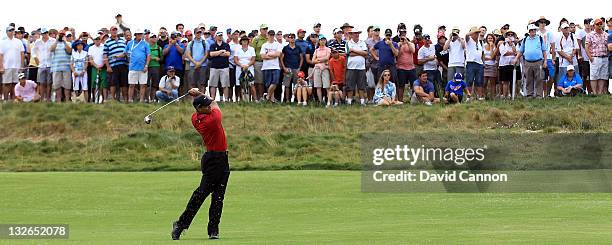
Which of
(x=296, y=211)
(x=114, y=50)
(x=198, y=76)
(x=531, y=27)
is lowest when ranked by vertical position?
(x=296, y=211)

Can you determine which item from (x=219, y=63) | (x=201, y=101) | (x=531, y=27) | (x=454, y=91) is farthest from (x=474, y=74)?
(x=201, y=101)

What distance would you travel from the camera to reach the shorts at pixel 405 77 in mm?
36375

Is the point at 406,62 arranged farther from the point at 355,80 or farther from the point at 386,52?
the point at 355,80

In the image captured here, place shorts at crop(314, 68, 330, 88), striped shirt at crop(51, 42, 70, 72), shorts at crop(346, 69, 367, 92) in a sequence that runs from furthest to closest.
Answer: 1. striped shirt at crop(51, 42, 70, 72)
2. shorts at crop(314, 68, 330, 88)
3. shorts at crop(346, 69, 367, 92)

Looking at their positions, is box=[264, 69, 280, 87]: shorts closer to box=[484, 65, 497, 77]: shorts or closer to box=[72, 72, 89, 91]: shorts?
box=[72, 72, 89, 91]: shorts

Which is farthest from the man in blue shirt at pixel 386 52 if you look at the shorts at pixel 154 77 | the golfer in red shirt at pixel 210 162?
the golfer in red shirt at pixel 210 162

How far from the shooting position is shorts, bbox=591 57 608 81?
35.5 metres

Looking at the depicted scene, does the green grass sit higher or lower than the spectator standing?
lower

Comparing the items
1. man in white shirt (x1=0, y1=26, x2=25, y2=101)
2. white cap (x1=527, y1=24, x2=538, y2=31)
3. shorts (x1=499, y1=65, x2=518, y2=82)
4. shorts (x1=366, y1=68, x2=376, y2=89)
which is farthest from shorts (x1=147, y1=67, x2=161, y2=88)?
white cap (x1=527, y1=24, x2=538, y2=31)

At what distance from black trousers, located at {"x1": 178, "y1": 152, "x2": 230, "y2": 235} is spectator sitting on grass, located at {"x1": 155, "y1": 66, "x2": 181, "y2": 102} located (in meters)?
18.3

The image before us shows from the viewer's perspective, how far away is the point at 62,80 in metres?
38.3

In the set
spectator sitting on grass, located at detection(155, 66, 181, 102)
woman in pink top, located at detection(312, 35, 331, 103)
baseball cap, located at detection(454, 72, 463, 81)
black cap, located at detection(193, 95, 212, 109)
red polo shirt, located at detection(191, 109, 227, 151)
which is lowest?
spectator sitting on grass, located at detection(155, 66, 181, 102)

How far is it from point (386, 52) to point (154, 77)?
21.2ft

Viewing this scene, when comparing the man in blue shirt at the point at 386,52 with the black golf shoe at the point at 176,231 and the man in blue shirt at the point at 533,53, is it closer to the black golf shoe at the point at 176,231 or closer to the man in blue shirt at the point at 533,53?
the man in blue shirt at the point at 533,53
